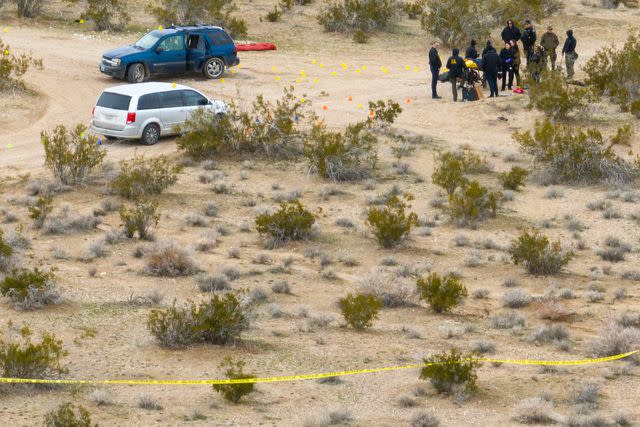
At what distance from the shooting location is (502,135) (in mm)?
29141

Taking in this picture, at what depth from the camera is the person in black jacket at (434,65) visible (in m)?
30.7

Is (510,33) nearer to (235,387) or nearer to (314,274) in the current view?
(314,274)

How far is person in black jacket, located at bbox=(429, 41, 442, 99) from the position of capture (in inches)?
1210

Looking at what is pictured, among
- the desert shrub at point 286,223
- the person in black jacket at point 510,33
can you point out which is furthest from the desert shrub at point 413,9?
the desert shrub at point 286,223

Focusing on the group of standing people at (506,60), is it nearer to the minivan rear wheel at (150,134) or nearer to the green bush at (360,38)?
the minivan rear wheel at (150,134)

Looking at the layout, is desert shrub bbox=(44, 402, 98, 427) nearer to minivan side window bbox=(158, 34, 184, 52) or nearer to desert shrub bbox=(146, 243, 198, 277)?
desert shrub bbox=(146, 243, 198, 277)

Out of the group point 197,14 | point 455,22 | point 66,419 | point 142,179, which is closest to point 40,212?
point 142,179

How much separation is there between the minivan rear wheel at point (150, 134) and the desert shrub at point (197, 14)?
1196 centimetres

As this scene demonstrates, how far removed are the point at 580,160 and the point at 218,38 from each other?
38.6 feet

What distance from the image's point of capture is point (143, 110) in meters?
26.9

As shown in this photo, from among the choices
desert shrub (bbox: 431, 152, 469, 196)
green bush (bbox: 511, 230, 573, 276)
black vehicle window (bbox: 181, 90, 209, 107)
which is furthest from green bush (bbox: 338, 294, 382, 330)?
black vehicle window (bbox: 181, 90, 209, 107)

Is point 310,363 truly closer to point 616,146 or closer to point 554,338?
point 554,338

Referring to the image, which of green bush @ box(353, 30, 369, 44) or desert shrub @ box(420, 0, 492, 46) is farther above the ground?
desert shrub @ box(420, 0, 492, 46)

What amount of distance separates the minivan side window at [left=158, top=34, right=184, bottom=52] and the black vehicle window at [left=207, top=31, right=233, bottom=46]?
2.82 ft
